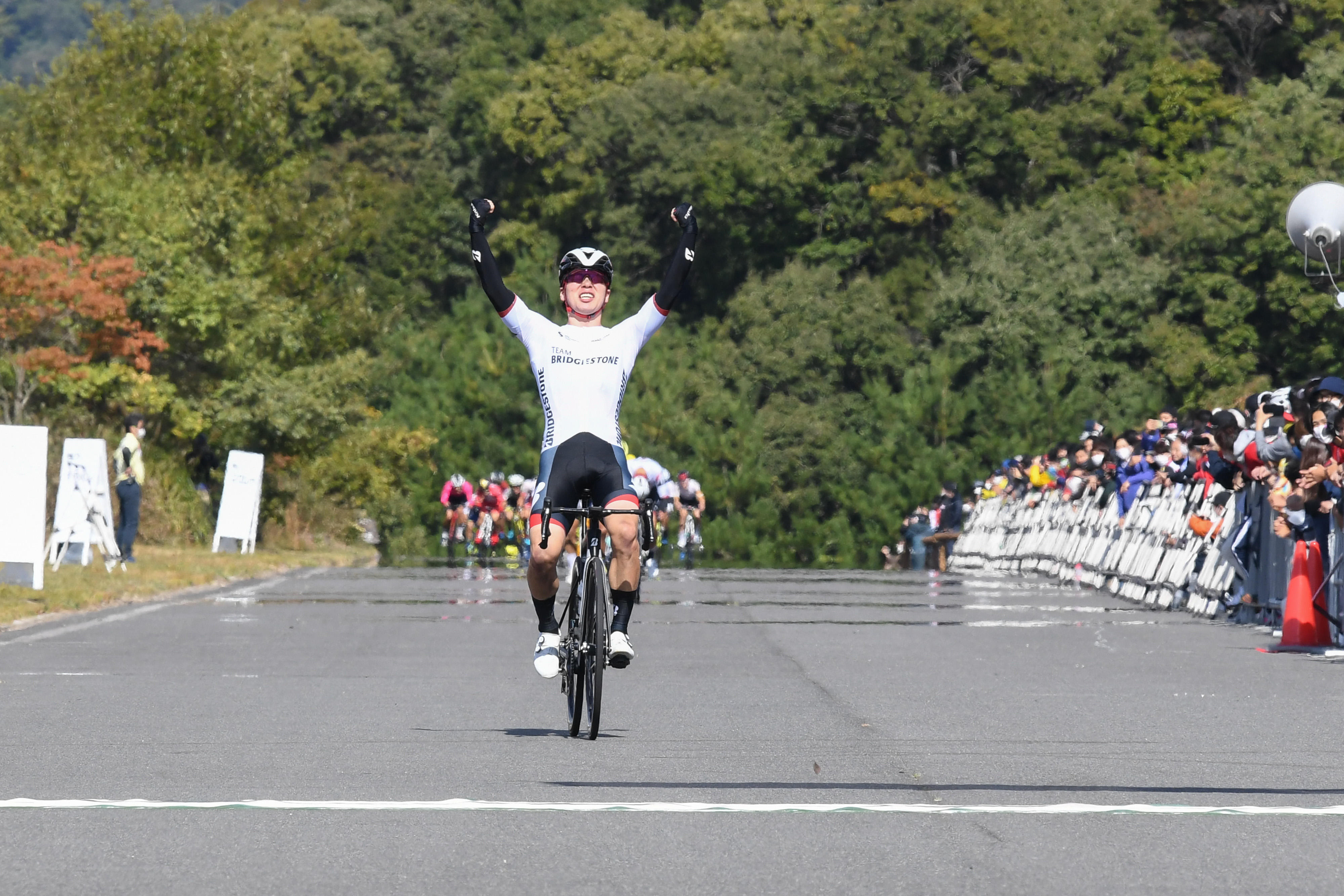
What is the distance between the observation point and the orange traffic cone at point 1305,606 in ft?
58.3

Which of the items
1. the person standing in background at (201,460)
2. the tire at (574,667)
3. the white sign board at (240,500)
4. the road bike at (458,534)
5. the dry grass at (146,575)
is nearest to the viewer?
the tire at (574,667)

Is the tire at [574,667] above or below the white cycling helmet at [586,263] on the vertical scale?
below

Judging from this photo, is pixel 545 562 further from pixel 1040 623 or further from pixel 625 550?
pixel 1040 623

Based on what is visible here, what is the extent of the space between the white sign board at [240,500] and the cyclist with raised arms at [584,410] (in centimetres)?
2535

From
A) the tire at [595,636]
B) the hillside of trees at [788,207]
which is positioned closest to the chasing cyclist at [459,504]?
the hillside of trees at [788,207]

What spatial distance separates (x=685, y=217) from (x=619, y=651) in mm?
2096

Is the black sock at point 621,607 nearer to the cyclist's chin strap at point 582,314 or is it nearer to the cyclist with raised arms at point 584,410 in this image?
the cyclist with raised arms at point 584,410

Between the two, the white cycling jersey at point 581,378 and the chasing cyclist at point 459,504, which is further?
the chasing cyclist at point 459,504

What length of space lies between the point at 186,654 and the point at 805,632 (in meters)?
5.29

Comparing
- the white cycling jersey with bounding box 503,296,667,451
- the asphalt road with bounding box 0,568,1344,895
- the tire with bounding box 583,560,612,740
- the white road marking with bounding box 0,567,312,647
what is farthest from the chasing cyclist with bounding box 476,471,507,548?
the tire with bounding box 583,560,612,740

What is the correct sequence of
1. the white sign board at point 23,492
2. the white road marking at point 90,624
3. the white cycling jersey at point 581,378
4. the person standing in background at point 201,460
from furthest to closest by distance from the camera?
the person standing in background at point 201,460
the white sign board at point 23,492
the white road marking at point 90,624
the white cycling jersey at point 581,378

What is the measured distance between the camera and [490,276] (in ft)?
38.6

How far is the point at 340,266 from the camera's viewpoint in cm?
6281

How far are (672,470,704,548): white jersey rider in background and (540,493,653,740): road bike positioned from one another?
29.9 meters
